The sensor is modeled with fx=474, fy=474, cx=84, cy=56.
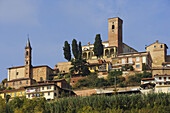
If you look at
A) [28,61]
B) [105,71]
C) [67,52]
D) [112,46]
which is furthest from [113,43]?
[28,61]

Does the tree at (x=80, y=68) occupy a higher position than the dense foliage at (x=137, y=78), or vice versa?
the tree at (x=80, y=68)

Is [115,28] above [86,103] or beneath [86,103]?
above

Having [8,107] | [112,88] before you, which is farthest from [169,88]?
[8,107]

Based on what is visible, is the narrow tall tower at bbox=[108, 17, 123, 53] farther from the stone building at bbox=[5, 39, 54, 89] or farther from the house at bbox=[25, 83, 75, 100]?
the house at bbox=[25, 83, 75, 100]

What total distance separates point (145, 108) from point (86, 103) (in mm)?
9093

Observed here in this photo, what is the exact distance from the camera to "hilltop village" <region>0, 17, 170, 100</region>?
278ft

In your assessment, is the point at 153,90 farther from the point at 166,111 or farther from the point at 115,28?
the point at 115,28

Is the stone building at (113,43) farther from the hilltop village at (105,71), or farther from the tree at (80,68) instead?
the tree at (80,68)

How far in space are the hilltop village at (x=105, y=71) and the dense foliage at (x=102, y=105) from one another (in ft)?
→ 29.6

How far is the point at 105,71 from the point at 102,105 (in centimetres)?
2499

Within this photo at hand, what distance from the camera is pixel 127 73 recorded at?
92.8m

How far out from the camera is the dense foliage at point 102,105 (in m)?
70.0

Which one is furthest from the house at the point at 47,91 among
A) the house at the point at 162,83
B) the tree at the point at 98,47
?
the tree at the point at 98,47

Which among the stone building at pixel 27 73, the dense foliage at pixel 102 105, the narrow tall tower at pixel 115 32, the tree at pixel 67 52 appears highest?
the narrow tall tower at pixel 115 32
